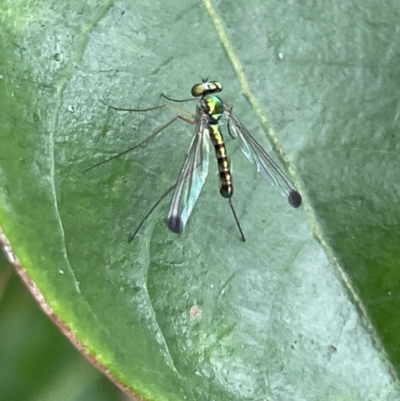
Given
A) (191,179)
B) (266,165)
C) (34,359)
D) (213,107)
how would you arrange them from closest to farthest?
(266,165) < (191,179) < (213,107) < (34,359)

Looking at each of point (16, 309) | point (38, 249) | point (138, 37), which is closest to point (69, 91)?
point (138, 37)

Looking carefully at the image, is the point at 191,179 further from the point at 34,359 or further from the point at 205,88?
the point at 34,359

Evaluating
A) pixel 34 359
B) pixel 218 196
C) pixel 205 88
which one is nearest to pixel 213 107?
pixel 205 88

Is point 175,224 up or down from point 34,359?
up

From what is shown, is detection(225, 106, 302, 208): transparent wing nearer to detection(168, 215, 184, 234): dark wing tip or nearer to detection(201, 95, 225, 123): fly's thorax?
detection(201, 95, 225, 123): fly's thorax

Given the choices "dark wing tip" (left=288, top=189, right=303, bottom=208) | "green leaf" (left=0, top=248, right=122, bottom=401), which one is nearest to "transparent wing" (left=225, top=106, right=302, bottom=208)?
"dark wing tip" (left=288, top=189, right=303, bottom=208)
